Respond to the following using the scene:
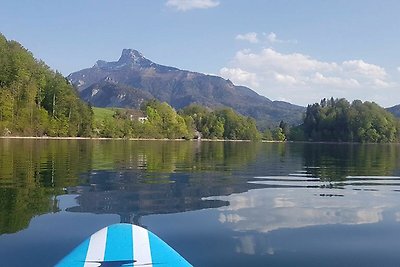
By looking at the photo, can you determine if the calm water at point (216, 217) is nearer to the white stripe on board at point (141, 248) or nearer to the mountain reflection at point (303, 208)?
the mountain reflection at point (303, 208)

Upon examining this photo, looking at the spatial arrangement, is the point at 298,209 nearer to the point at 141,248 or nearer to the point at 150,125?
the point at 141,248

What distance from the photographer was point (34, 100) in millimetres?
120375

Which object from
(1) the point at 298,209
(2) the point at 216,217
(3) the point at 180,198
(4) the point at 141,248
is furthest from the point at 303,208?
(4) the point at 141,248

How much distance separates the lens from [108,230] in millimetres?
4848

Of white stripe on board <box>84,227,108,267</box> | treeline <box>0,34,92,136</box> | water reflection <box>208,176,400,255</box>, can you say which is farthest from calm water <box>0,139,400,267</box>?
treeline <box>0,34,92,136</box>

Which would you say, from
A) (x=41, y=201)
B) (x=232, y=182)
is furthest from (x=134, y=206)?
(x=232, y=182)

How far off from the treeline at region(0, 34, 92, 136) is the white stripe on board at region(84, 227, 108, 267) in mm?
111026

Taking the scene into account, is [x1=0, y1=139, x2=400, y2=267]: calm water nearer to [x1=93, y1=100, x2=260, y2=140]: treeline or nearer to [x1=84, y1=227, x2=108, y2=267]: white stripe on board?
[x1=84, y1=227, x2=108, y2=267]: white stripe on board

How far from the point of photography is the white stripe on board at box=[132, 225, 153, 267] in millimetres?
4566

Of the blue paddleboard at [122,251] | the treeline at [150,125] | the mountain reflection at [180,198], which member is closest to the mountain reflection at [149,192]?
the mountain reflection at [180,198]

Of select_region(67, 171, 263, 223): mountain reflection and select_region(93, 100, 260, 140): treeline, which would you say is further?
select_region(93, 100, 260, 140): treeline

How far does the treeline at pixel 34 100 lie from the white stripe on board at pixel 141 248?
4376 inches

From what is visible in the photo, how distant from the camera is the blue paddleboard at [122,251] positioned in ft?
15.0

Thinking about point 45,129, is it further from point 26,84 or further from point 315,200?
point 315,200
